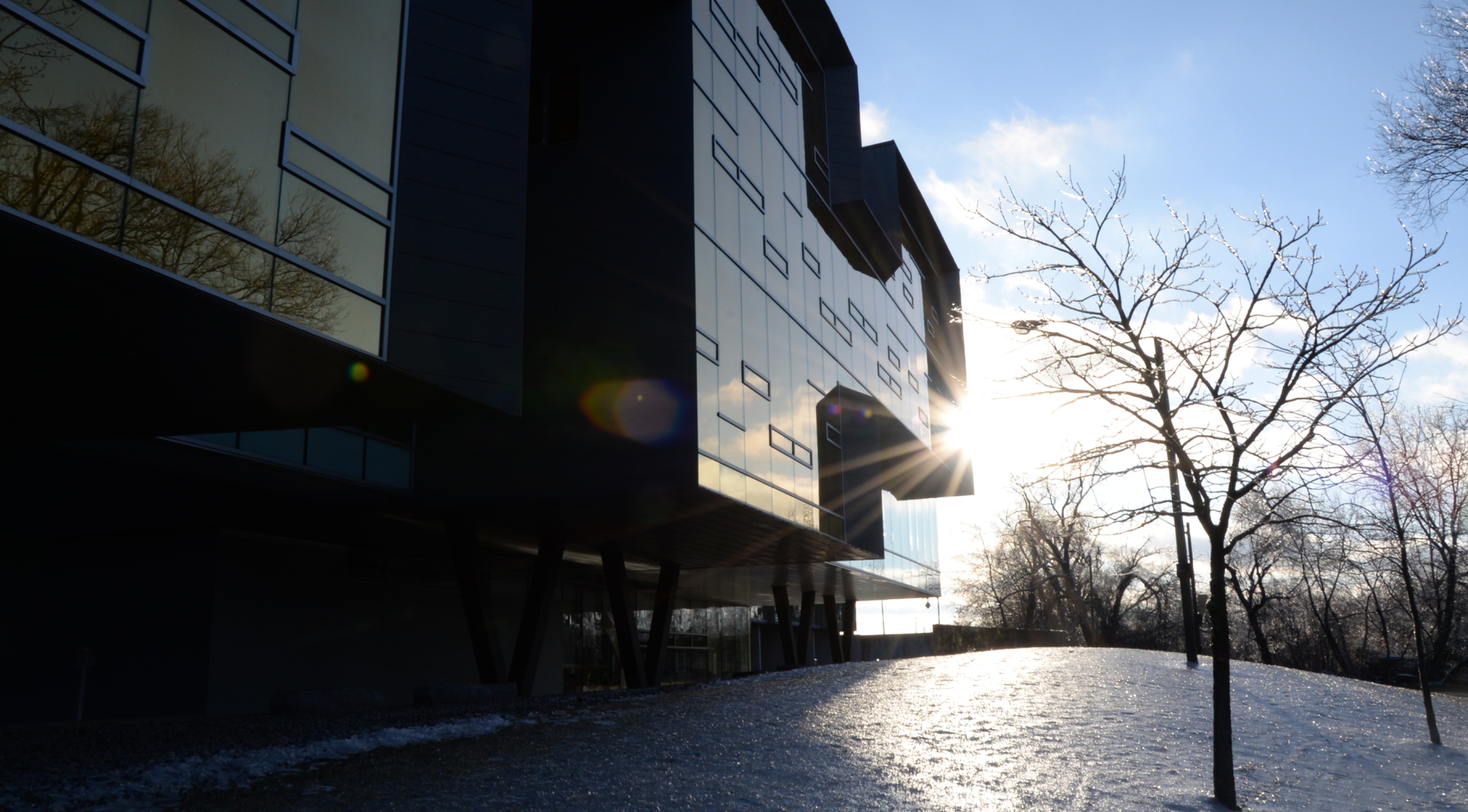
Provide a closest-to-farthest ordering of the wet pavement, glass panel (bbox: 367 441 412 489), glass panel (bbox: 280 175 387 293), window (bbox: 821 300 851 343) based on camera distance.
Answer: the wet pavement
glass panel (bbox: 280 175 387 293)
glass panel (bbox: 367 441 412 489)
window (bbox: 821 300 851 343)

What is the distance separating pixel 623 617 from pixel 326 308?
14203 millimetres

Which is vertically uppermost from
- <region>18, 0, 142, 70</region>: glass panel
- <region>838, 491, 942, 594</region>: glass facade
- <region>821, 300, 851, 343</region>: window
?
<region>821, 300, 851, 343</region>: window

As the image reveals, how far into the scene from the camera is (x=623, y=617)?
73.9 feet

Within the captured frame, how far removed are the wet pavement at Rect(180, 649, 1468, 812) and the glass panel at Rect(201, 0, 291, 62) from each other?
6.63m

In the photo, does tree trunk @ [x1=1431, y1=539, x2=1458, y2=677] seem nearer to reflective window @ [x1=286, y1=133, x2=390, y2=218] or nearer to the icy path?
the icy path

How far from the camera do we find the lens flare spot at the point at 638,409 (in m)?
17.1

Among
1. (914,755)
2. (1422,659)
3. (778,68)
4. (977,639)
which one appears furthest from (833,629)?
(914,755)

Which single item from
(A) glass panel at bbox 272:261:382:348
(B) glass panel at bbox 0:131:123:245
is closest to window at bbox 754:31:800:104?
(A) glass panel at bbox 272:261:382:348

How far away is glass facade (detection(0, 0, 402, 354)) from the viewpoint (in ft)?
23.9

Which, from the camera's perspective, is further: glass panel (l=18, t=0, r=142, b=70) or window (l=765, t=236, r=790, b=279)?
window (l=765, t=236, r=790, b=279)

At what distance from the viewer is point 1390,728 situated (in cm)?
1482

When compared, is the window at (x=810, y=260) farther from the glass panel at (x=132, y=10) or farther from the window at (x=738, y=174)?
the glass panel at (x=132, y=10)

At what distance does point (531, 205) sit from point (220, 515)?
26.9ft

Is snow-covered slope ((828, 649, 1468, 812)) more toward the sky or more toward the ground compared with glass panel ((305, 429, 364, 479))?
more toward the ground
